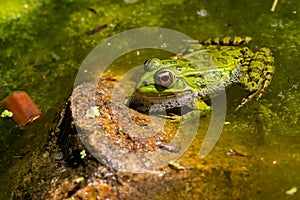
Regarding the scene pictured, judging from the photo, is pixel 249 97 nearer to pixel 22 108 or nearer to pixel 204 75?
pixel 204 75

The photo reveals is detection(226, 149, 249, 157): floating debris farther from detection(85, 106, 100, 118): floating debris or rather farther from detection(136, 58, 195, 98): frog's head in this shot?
detection(85, 106, 100, 118): floating debris

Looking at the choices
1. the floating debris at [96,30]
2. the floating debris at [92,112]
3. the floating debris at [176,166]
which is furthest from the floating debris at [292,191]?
the floating debris at [96,30]

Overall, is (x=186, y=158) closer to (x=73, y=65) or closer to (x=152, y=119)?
(x=152, y=119)

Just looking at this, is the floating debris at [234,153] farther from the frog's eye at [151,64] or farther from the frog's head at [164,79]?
the frog's eye at [151,64]

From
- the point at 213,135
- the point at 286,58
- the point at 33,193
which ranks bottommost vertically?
the point at 33,193

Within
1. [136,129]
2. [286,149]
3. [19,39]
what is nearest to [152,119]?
[136,129]
